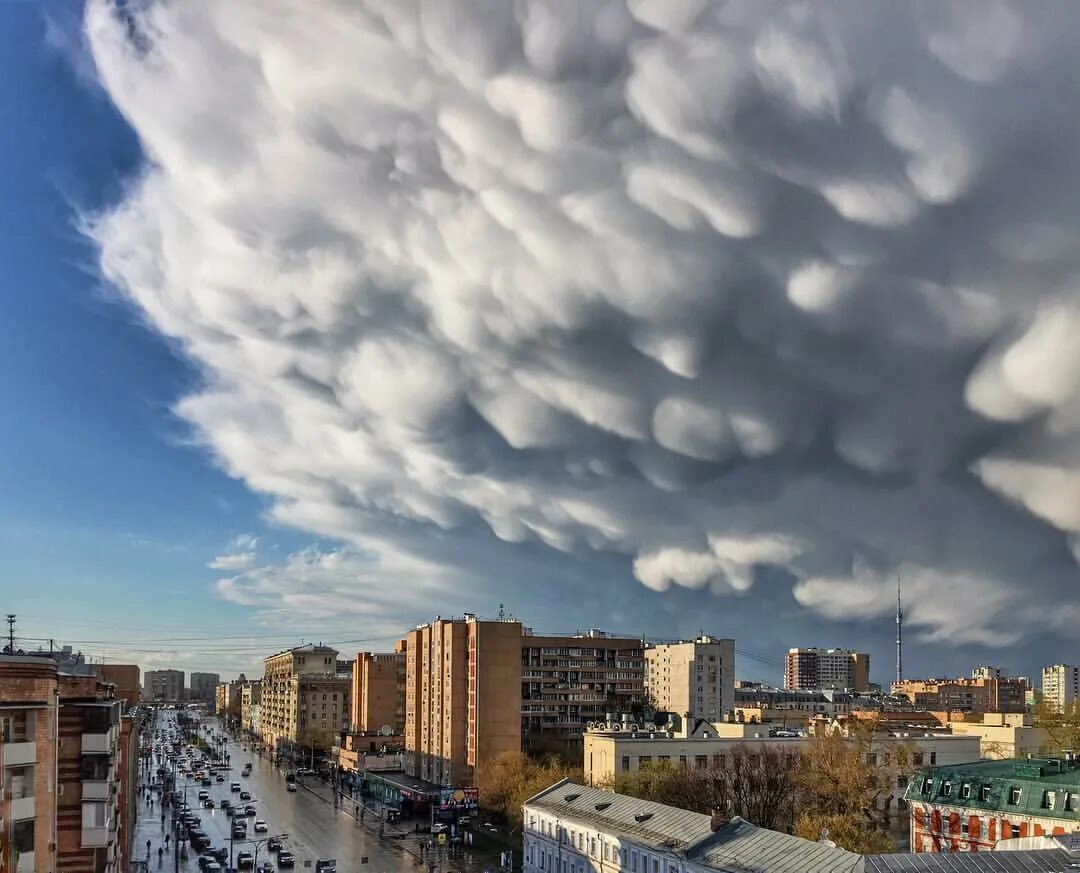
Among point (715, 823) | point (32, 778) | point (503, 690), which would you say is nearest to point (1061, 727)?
point (503, 690)

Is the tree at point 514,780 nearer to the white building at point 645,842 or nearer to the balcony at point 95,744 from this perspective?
the white building at point 645,842

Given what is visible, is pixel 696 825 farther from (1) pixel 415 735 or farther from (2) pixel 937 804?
(1) pixel 415 735

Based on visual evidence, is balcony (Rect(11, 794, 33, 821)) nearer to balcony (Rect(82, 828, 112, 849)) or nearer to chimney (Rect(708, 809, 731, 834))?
balcony (Rect(82, 828, 112, 849))

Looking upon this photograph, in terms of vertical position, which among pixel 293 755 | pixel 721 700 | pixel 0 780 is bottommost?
pixel 293 755

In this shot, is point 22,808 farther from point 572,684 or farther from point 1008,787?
point 572,684

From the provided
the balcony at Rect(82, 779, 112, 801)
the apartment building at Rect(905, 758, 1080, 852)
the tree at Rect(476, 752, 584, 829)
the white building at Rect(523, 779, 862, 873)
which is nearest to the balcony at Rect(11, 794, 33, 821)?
the balcony at Rect(82, 779, 112, 801)

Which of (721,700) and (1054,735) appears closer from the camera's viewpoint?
(1054,735)

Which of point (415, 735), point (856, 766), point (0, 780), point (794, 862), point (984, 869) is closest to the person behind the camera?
point (0, 780)

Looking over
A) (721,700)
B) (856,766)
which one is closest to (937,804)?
(856,766)
